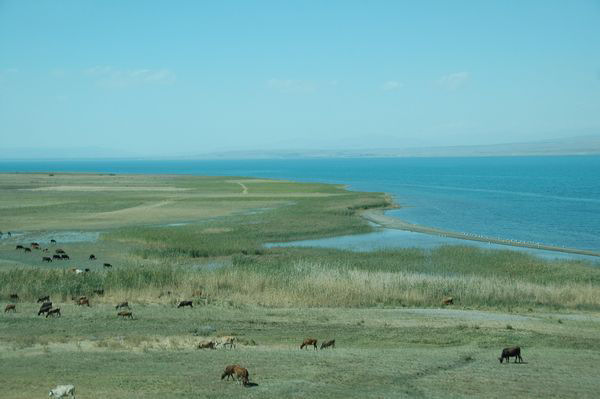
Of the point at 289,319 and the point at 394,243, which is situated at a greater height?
the point at 289,319

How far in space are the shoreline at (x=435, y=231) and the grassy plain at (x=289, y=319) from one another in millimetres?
6454

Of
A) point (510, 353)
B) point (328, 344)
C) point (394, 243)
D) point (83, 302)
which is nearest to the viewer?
point (510, 353)

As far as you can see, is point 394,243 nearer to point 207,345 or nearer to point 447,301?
point 447,301

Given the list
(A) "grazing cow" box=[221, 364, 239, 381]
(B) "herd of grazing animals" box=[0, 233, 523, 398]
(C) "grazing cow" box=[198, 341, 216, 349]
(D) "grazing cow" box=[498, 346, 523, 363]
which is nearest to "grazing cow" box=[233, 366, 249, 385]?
(B) "herd of grazing animals" box=[0, 233, 523, 398]

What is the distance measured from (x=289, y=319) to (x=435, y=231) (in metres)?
32.6

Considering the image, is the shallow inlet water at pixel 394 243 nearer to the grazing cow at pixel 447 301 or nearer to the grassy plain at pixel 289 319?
the grassy plain at pixel 289 319

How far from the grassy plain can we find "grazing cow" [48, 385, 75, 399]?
1.17ft

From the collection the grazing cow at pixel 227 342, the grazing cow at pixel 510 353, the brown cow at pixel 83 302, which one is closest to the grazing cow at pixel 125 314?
the brown cow at pixel 83 302

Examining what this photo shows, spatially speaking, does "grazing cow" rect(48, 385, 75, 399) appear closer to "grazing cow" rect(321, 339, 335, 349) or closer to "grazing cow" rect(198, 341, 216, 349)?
"grazing cow" rect(198, 341, 216, 349)

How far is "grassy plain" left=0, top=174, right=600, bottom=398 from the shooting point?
1516cm

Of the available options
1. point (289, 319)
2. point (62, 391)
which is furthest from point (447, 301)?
point (62, 391)

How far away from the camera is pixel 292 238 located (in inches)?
1949

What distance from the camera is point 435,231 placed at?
54.1 m

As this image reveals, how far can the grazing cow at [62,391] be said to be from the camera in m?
13.4
